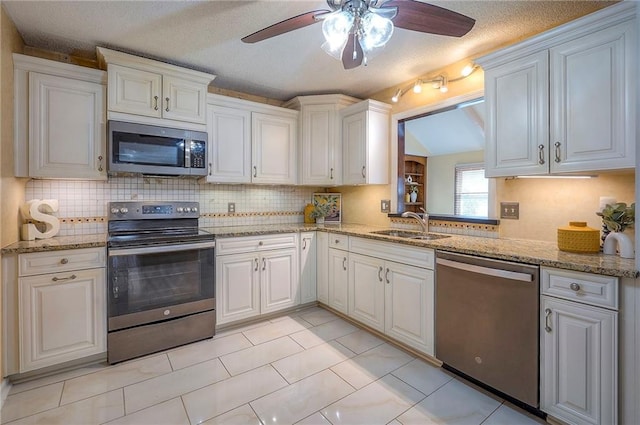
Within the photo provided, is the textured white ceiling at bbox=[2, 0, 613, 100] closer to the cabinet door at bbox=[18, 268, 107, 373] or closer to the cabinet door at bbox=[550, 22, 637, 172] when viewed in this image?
the cabinet door at bbox=[550, 22, 637, 172]

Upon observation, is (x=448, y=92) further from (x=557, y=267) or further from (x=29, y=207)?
(x=29, y=207)

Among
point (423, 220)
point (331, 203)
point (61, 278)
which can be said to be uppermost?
point (331, 203)

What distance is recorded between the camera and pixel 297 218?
3738 mm

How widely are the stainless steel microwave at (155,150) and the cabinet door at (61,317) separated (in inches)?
33.8

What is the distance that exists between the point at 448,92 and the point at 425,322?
1.96m

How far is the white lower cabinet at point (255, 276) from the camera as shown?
264cm

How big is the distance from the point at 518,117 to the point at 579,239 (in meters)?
0.82

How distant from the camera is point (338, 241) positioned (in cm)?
292

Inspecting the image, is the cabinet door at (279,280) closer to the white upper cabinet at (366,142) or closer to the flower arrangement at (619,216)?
the white upper cabinet at (366,142)

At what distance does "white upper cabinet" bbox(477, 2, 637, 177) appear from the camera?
1.51 meters

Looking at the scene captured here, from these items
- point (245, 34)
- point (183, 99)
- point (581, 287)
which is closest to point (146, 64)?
point (183, 99)

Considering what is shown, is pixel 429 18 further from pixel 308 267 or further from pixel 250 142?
pixel 308 267

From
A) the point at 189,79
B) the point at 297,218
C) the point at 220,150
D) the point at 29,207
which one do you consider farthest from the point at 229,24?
the point at 297,218

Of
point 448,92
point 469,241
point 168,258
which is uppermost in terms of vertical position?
point 448,92
